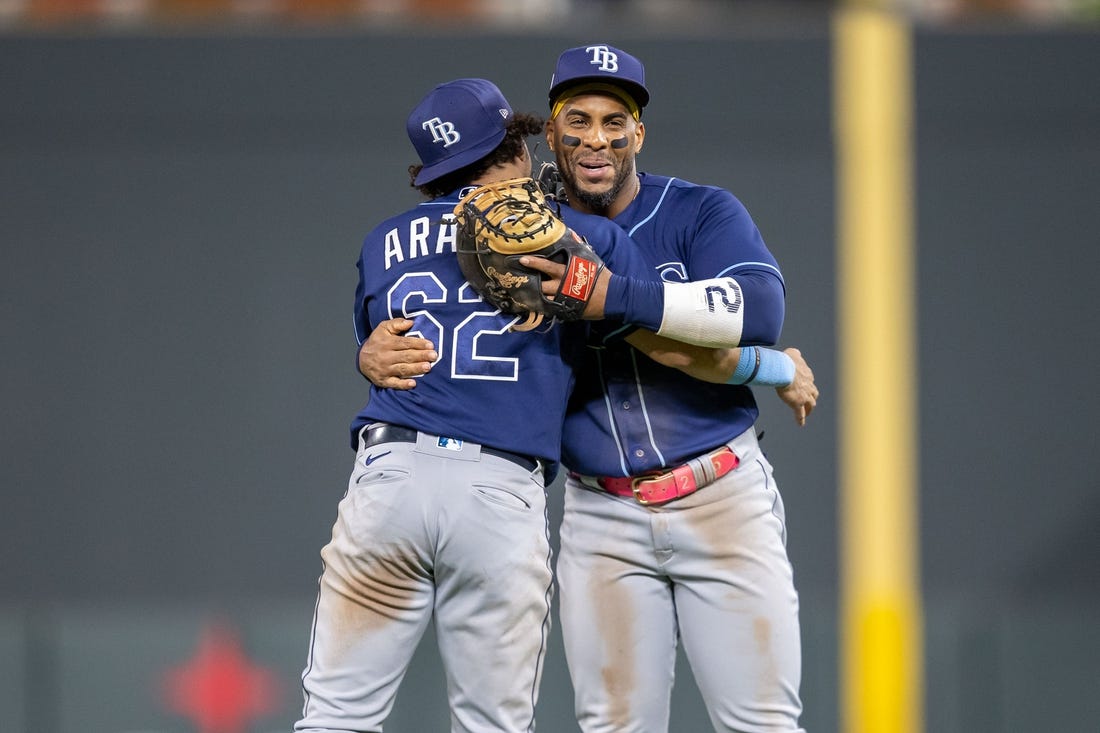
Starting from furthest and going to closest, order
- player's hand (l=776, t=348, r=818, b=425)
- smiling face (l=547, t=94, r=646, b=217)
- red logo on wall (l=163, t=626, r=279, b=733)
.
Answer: red logo on wall (l=163, t=626, r=279, b=733), player's hand (l=776, t=348, r=818, b=425), smiling face (l=547, t=94, r=646, b=217)

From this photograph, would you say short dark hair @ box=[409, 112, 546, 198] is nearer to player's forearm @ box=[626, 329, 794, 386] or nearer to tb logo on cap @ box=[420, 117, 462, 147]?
tb logo on cap @ box=[420, 117, 462, 147]

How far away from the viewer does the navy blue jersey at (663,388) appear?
9.29 feet

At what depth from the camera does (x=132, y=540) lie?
6422mm

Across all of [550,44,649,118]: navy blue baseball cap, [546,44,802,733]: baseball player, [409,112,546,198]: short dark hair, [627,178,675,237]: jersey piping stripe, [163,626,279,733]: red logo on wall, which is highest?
[550,44,649,118]: navy blue baseball cap

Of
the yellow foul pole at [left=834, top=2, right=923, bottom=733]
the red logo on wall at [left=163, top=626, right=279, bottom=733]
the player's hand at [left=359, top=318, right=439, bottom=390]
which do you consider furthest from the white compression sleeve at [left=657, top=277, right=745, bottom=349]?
the yellow foul pole at [left=834, top=2, right=923, bottom=733]

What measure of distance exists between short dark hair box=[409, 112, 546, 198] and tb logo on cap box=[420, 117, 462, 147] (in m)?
0.07

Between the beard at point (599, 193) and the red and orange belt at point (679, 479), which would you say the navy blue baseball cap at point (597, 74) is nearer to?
the beard at point (599, 193)

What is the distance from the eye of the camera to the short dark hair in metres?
2.80

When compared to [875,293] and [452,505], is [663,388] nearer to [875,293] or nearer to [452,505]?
[452,505]

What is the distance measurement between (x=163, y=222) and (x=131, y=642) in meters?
2.17

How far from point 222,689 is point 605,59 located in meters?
3.47

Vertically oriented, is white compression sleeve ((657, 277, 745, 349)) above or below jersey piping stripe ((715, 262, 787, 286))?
below

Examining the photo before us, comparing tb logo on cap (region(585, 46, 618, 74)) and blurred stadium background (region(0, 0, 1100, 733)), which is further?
blurred stadium background (region(0, 0, 1100, 733))

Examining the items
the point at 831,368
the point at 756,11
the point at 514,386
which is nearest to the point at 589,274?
the point at 514,386
